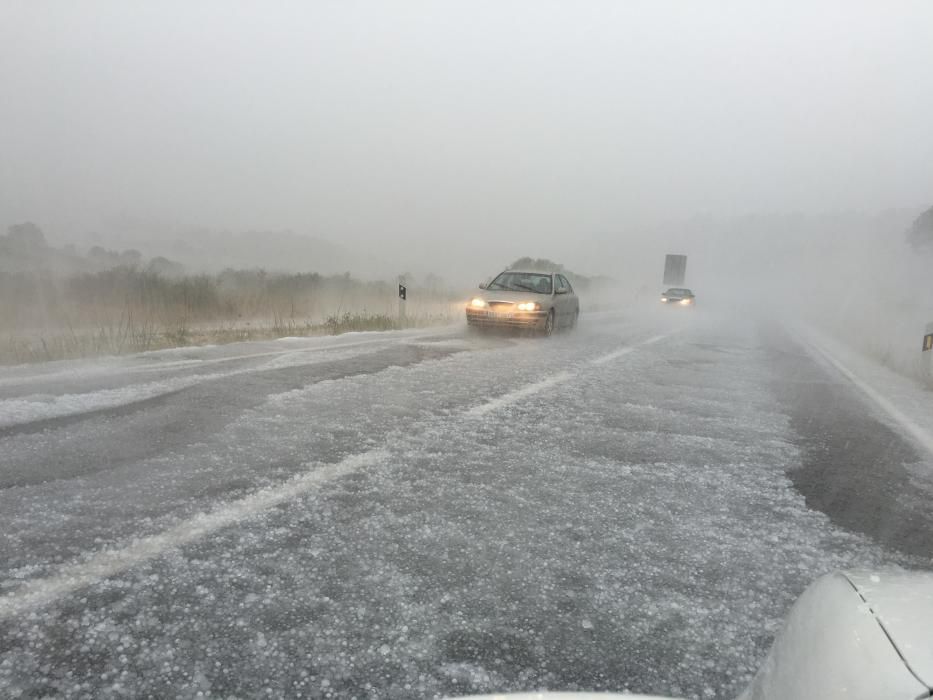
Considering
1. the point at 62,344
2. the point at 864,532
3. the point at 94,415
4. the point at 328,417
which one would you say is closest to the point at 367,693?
the point at 864,532

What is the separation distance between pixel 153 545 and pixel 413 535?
1.13 metres

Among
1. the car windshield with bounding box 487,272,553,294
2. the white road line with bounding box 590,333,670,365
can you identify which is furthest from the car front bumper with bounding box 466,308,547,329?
the white road line with bounding box 590,333,670,365

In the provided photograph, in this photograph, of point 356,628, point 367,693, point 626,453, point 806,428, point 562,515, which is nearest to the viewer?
point 367,693

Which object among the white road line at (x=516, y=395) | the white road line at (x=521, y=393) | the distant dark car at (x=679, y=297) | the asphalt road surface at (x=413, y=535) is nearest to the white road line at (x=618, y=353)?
the white road line at (x=521, y=393)

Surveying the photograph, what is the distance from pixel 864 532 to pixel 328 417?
372 cm

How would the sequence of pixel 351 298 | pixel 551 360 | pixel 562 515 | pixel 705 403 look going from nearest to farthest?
pixel 562 515, pixel 705 403, pixel 551 360, pixel 351 298

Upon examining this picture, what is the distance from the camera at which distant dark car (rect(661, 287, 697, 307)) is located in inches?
1369

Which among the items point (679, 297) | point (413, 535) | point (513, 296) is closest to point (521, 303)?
point (513, 296)

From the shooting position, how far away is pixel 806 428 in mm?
5574

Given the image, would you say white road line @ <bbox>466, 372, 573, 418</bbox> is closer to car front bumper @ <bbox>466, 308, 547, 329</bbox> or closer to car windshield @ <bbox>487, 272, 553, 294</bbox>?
car front bumper @ <bbox>466, 308, 547, 329</bbox>

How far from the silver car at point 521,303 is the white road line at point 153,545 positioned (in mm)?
9302

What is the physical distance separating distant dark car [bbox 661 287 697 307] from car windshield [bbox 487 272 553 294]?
2332cm

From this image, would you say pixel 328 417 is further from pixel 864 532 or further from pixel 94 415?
pixel 864 532

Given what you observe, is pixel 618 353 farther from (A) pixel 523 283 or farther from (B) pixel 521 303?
(A) pixel 523 283
